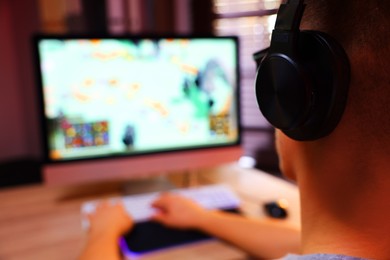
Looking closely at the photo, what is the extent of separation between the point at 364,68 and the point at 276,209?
0.64 metres

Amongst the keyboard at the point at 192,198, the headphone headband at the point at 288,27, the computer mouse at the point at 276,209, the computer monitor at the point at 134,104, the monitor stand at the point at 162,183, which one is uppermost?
the headphone headband at the point at 288,27

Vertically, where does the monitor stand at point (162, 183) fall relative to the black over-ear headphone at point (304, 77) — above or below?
below

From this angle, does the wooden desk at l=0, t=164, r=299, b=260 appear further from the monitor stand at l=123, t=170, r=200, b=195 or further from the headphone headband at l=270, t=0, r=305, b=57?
the headphone headband at l=270, t=0, r=305, b=57

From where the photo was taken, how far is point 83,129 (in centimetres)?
107

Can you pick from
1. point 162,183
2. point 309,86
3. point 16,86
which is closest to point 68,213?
point 162,183

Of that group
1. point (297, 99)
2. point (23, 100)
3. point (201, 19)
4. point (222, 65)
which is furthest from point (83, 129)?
point (23, 100)

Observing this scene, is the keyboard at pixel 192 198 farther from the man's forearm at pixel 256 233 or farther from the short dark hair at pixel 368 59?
the short dark hair at pixel 368 59

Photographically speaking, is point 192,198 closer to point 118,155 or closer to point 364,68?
point 118,155

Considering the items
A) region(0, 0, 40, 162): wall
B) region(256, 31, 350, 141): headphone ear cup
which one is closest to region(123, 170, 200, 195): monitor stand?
region(256, 31, 350, 141): headphone ear cup

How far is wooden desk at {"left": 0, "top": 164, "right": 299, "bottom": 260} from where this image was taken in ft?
2.77

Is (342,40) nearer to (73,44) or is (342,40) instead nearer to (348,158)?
(348,158)

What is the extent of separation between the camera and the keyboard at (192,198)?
982 mm

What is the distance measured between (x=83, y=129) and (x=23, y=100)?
252 cm

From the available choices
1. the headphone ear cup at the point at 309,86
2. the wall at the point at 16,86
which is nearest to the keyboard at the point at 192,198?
the headphone ear cup at the point at 309,86
